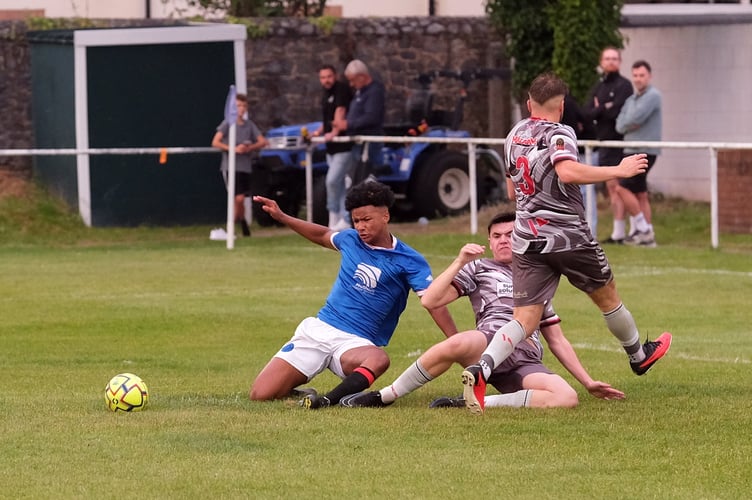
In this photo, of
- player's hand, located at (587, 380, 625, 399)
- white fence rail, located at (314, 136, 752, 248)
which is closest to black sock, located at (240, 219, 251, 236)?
white fence rail, located at (314, 136, 752, 248)

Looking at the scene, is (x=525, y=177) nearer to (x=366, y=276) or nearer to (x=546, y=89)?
(x=546, y=89)

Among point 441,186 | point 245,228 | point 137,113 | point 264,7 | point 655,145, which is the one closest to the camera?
point 655,145

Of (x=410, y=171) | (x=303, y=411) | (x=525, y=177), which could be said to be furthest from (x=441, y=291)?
(x=410, y=171)

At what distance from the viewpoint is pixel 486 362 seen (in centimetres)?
827

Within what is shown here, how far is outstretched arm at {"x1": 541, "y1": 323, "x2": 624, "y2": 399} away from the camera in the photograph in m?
8.91

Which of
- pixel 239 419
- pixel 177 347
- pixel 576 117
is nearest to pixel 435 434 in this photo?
pixel 239 419

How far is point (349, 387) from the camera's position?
29.1 ft

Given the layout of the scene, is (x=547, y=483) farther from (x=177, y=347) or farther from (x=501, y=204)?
(x=501, y=204)

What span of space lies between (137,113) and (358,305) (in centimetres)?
1440

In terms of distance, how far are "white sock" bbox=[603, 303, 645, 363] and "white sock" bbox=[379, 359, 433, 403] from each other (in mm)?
1037

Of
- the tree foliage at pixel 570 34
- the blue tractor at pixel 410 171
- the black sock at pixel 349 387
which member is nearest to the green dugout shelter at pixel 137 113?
the blue tractor at pixel 410 171

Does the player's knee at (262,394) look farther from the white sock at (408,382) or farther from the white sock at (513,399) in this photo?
the white sock at (513,399)

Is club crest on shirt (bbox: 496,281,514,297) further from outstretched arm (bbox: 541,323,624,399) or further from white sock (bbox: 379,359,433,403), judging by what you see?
white sock (bbox: 379,359,433,403)

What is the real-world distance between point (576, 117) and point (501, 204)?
4.54 m
